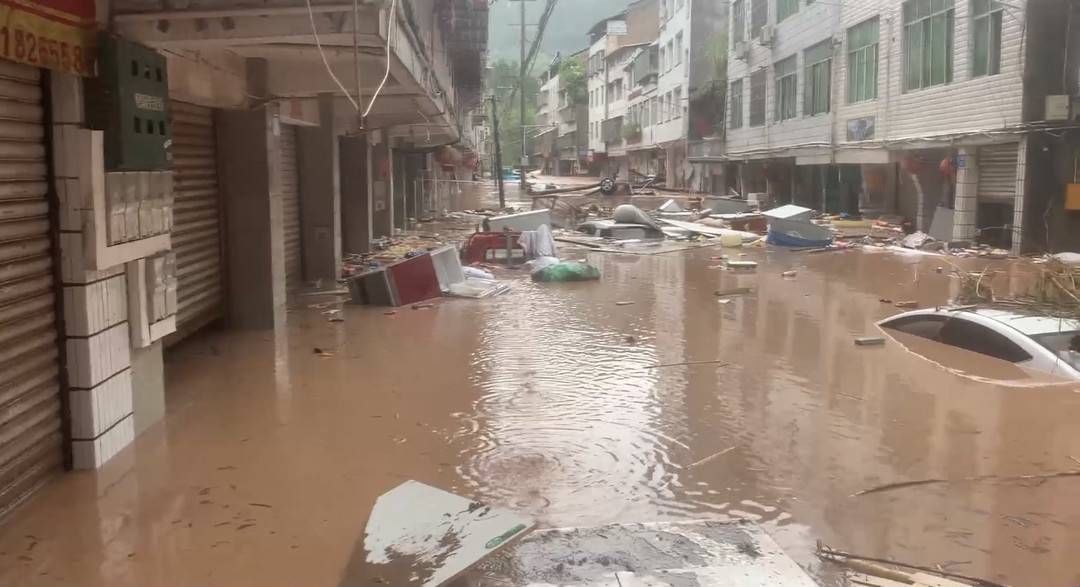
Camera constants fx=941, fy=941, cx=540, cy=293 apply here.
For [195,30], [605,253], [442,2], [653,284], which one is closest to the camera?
[195,30]

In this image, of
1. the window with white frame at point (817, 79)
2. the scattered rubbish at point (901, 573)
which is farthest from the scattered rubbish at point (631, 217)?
the scattered rubbish at point (901, 573)

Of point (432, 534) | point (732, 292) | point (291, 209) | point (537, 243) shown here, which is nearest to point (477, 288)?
point (291, 209)

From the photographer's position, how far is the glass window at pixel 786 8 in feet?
103

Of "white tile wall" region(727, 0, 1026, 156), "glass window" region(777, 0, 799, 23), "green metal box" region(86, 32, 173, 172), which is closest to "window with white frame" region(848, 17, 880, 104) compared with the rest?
"white tile wall" region(727, 0, 1026, 156)

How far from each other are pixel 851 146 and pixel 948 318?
1806 centimetres

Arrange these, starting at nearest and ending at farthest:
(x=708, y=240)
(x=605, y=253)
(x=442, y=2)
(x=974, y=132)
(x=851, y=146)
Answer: (x=442, y=2)
(x=974, y=132)
(x=605, y=253)
(x=708, y=240)
(x=851, y=146)

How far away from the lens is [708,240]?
2384cm

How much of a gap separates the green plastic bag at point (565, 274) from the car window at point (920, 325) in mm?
6140

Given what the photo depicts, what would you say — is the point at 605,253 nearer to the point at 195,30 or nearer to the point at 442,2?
the point at 442,2

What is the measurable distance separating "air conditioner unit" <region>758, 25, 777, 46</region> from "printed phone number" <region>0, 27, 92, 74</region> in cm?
3105

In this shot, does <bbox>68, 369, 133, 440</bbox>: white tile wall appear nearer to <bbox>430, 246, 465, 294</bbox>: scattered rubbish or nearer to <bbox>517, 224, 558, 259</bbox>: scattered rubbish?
<bbox>430, 246, 465, 294</bbox>: scattered rubbish

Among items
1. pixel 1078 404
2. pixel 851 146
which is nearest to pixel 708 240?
pixel 851 146

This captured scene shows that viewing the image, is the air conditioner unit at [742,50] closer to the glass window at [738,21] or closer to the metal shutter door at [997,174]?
the glass window at [738,21]

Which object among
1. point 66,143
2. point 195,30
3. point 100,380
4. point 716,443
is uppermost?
point 195,30
